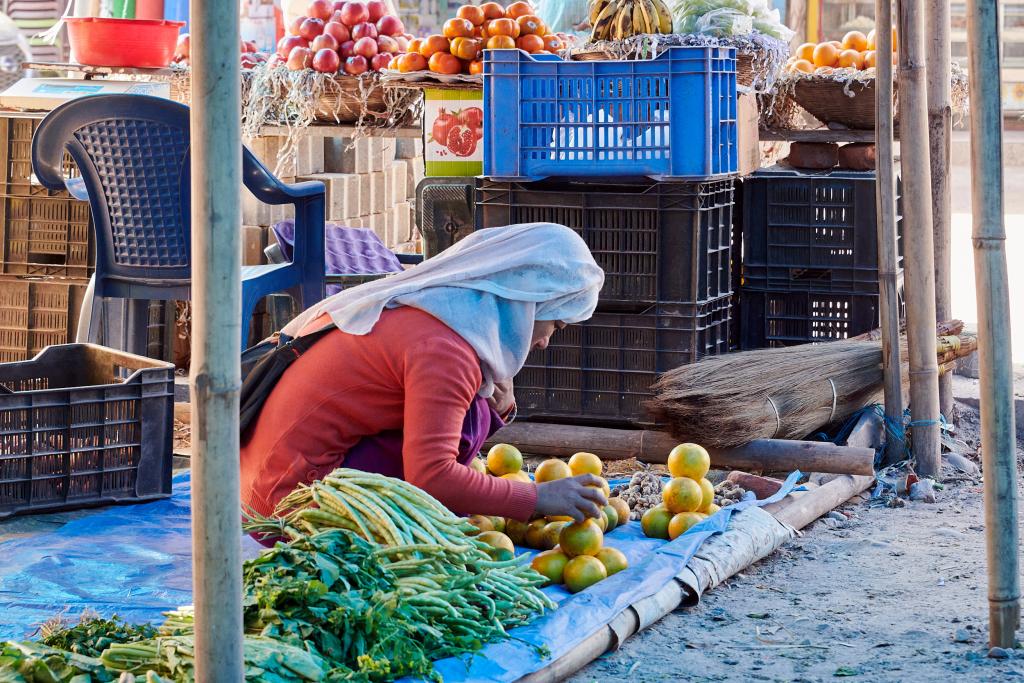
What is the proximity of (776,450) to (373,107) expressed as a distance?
10.9 ft

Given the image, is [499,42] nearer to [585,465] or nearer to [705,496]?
[585,465]

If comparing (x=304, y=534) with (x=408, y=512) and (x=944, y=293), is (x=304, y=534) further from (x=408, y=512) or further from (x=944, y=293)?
(x=944, y=293)

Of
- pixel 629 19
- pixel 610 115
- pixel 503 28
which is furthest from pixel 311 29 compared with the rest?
pixel 610 115

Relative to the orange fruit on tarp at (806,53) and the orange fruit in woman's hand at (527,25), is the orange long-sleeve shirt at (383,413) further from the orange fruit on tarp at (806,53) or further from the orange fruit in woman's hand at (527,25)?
the orange fruit on tarp at (806,53)

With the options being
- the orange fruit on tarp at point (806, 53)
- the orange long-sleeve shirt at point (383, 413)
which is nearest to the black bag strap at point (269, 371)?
the orange long-sleeve shirt at point (383, 413)

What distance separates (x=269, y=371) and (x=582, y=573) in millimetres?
1061

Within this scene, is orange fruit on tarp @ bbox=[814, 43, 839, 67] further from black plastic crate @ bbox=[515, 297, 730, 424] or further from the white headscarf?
the white headscarf

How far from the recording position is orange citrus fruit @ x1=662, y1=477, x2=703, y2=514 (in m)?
4.26

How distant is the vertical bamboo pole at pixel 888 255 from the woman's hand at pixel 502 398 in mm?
2077

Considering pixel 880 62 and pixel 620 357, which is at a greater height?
pixel 880 62

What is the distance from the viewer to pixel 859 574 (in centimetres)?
425

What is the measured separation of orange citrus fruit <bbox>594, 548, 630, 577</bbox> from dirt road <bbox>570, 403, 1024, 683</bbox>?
8.0 inches

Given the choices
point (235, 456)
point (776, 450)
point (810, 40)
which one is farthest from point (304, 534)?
point (810, 40)

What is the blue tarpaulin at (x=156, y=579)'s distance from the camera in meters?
3.24
